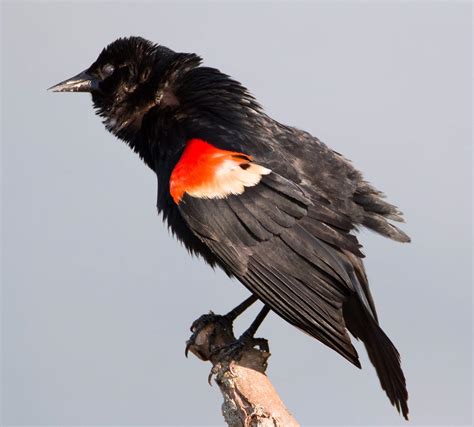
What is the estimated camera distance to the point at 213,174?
15.5 ft

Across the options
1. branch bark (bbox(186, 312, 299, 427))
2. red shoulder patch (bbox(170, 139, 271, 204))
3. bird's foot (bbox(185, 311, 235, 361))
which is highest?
red shoulder patch (bbox(170, 139, 271, 204))

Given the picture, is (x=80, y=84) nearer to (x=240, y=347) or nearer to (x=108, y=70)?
(x=108, y=70)

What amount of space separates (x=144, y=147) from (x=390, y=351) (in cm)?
176

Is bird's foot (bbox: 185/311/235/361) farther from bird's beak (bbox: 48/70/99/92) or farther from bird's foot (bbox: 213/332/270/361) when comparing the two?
bird's beak (bbox: 48/70/99/92)

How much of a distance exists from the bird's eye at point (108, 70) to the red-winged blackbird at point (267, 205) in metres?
0.34

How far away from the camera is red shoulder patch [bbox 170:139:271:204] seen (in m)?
4.73

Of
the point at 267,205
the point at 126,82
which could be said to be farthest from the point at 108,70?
the point at 267,205

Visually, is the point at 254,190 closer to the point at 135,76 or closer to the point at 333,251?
the point at 333,251

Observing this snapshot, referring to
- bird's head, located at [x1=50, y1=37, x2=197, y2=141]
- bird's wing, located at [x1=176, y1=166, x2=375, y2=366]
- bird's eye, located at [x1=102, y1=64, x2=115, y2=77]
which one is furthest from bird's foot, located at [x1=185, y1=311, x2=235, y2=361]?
bird's eye, located at [x1=102, y1=64, x2=115, y2=77]

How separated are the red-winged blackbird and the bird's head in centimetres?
3

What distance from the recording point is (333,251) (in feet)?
15.5

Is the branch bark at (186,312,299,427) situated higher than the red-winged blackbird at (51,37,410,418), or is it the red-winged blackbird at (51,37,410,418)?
the red-winged blackbird at (51,37,410,418)

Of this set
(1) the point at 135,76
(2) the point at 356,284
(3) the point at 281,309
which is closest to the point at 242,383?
(3) the point at 281,309

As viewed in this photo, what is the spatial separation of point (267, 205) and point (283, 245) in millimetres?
219
